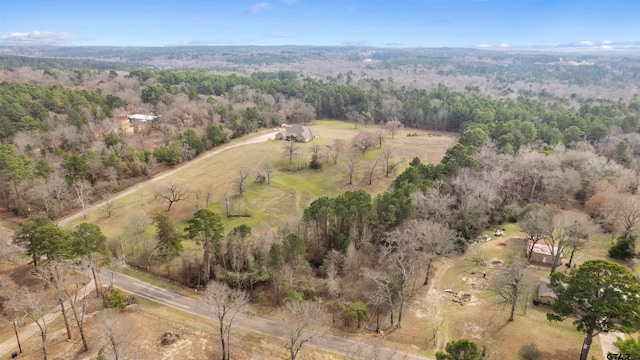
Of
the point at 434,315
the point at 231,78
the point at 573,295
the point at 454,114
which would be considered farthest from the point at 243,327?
the point at 231,78

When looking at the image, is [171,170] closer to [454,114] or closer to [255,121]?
[255,121]

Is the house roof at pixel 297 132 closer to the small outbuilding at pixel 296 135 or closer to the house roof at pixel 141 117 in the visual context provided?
the small outbuilding at pixel 296 135

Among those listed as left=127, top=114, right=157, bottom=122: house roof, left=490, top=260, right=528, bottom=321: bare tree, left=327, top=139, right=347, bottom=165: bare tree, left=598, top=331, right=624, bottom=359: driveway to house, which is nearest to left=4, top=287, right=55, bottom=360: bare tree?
left=490, top=260, right=528, bottom=321: bare tree

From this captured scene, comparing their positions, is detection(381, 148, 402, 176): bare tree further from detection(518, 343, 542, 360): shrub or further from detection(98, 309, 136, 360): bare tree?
detection(98, 309, 136, 360): bare tree

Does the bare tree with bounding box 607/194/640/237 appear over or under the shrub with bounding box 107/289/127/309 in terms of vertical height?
over

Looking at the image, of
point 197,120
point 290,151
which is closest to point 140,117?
point 197,120

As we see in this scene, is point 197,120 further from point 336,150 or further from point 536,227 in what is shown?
point 536,227

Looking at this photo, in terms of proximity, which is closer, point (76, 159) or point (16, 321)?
point (16, 321)
